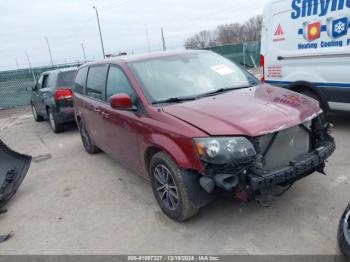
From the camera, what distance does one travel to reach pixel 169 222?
11.4 ft

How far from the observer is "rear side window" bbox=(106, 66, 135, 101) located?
152 inches


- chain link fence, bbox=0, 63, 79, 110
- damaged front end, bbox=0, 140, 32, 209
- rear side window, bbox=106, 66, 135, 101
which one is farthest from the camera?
chain link fence, bbox=0, 63, 79, 110

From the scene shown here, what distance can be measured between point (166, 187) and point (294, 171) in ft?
4.28

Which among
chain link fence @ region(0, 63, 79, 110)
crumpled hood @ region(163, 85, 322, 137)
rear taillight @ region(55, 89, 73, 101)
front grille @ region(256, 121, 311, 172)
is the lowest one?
chain link fence @ region(0, 63, 79, 110)

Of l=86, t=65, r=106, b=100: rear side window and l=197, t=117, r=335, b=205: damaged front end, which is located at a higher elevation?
l=86, t=65, r=106, b=100: rear side window

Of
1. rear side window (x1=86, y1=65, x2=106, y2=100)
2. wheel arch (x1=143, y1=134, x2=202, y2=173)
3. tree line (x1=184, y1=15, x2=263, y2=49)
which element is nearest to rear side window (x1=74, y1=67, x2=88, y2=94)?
rear side window (x1=86, y1=65, x2=106, y2=100)

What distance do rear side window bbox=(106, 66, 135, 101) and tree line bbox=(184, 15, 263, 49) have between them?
49.0 m

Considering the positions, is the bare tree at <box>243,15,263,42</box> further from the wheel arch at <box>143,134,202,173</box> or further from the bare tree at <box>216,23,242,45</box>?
the wheel arch at <box>143,134,202,173</box>

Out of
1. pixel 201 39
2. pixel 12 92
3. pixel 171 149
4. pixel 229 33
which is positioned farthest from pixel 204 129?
pixel 229 33

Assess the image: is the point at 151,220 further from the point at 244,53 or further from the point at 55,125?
the point at 244,53

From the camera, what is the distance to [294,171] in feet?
9.65

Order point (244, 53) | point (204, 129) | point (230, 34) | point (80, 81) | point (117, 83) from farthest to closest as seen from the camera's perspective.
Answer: point (230, 34) → point (244, 53) → point (80, 81) → point (117, 83) → point (204, 129)

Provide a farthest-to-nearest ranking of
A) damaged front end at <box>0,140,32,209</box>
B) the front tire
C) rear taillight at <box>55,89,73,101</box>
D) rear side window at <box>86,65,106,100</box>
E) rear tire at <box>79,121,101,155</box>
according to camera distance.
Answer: rear taillight at <box>55,89,73,101</box> → rear tire at <box>79,121,101,155</box> → rear side window at <box>86,65,106,100</box> → damaged front end at <box>0,140,32,209</box> → the front tire

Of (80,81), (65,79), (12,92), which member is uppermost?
(80,81)
